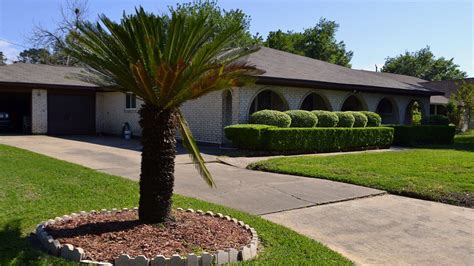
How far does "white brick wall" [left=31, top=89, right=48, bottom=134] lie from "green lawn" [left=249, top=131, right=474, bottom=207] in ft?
52.1

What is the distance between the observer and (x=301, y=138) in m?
15.8

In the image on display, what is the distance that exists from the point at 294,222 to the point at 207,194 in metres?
2.27

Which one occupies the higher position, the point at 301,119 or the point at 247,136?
the point at 301,119

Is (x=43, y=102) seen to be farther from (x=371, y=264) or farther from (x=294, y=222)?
(x=371, y=264)

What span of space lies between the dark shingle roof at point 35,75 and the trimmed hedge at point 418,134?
15892 millimetres

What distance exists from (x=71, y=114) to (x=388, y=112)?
19.0 m

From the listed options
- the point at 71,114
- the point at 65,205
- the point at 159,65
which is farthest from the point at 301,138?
the point at 71,114

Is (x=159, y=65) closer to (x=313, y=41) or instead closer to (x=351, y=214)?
(x=351, y=214)

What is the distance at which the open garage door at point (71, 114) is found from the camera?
24.0 metres

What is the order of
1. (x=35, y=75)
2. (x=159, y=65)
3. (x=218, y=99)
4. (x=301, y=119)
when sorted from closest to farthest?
1. (x=159, y=65)
2. (x=301, y=119)
3. (x=218, y=99)
4. (x=35, y=75)

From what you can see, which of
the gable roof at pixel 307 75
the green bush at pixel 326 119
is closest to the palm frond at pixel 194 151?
the gable roof at pixel 307 75

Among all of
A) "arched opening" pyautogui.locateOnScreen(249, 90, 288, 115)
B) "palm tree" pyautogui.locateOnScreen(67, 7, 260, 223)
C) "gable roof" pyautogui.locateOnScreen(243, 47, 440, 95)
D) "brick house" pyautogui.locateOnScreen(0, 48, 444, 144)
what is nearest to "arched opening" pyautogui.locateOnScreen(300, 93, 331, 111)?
"brick house" pyautogui.locateOnScreen(0, 48, 444, 144)

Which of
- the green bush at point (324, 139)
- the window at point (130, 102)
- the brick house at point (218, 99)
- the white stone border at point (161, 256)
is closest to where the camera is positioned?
the white stone border at point (161, 256)

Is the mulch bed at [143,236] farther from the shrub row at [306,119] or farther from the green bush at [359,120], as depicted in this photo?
the green bush at [359,120]
